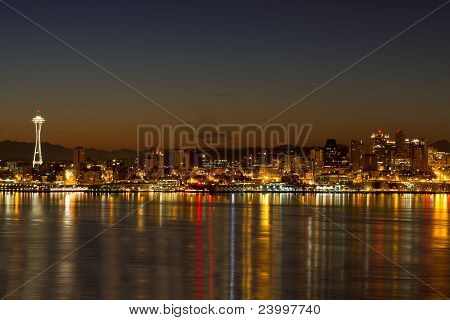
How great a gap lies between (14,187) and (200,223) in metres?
160

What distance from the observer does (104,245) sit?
28734mm

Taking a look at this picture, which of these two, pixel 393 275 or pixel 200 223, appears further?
pixel 200 223

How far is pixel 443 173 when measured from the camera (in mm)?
199625

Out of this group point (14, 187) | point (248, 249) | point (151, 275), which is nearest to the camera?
point (151, 275)
